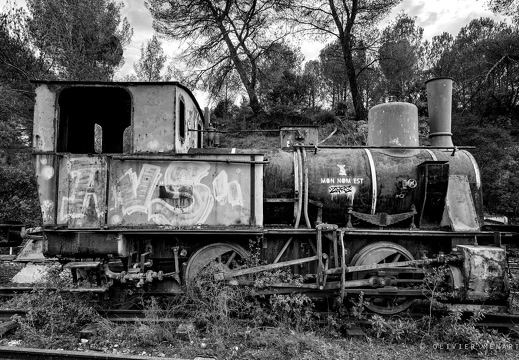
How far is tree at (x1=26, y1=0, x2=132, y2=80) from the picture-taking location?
15383 mm

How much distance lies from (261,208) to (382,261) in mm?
2024

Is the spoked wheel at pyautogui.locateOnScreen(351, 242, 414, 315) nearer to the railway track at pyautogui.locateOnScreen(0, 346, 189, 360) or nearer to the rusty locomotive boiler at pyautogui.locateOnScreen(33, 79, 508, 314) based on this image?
the rusty locomotive boiler at pyautogui.locateOnScreen(33, 79, 508, 314)

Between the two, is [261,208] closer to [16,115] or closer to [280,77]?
[16,115]

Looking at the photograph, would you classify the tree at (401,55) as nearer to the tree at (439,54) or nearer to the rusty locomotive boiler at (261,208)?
the tree at (439,54)

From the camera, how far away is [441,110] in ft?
19.5

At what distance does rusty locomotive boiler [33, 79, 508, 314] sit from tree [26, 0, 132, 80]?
12025 mm

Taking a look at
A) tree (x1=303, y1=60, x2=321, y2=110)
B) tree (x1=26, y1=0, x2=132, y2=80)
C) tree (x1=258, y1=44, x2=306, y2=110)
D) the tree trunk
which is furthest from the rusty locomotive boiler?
tree (x1=303, y1=60, x2=321, y2=110)

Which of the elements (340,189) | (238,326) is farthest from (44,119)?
(340,189)

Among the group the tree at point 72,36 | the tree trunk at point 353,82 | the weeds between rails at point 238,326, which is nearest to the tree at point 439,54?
the tree trunk at point 353,82

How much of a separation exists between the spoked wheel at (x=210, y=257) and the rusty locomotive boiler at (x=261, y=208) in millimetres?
18

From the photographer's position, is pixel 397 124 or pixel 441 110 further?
pixel 441 110

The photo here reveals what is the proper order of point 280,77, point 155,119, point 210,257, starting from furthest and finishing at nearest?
point 280,77, point 210,257, point 155,119

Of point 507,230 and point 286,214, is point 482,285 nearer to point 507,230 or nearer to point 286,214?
point 507,230

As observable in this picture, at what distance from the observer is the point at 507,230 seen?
548 cm
